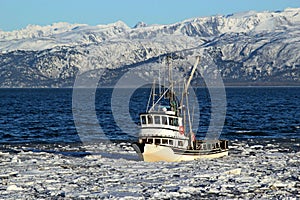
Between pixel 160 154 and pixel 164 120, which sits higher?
pixel 164 120

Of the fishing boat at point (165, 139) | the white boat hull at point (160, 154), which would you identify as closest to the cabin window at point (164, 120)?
the fishing boat at point (165, 139)

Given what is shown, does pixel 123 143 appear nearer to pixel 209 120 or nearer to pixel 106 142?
pixel 106 142

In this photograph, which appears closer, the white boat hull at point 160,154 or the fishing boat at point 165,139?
the white boat hull at point 160,154

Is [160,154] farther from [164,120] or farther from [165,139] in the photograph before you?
[164,120]

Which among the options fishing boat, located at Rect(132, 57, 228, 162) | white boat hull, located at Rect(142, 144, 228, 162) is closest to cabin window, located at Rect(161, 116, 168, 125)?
fishing boat, located at Rect(132, 57, 228, 162)

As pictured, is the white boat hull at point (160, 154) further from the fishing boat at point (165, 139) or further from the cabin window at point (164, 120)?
the cabin window at point (164, 120)

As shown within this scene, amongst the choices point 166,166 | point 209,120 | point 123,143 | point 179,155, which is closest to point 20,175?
point 166,166

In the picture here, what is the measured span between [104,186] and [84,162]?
1380 cm

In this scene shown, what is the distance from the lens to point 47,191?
34844 millimetres

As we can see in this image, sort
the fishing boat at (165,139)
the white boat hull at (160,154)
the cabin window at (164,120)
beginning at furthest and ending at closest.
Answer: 1. the cabin window at (164,120)
2. the fishing boat at (165,139)
3. the white boat hull at (160,154)

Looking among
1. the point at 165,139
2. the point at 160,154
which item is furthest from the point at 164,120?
the point at 160,154

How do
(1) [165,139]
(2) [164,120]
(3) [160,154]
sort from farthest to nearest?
1. (2) [164,120]
2. (1) [165,139]
3. (3) [160,154]

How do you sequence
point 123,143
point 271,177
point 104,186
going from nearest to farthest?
1. point 104,186
2. point 271,177
3. point 123,143

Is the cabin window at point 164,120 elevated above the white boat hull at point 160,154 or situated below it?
above
